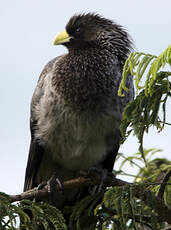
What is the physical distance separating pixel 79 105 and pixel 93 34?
97 cm

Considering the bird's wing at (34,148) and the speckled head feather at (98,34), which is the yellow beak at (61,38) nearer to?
the speckled head feather at (98,34)

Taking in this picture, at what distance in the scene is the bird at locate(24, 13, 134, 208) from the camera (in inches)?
147

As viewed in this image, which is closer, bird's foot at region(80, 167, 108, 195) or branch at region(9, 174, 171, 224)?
branch at region(9, 174, 171, 224)

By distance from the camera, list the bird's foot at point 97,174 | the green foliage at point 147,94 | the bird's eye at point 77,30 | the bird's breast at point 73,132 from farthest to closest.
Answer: the bird's eye at point 77,30 < the bird's breast at point 73,132 < the bird's foot at point 97,174 < the green foliage at point 147,94

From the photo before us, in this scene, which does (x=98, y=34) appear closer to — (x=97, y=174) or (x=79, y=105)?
(x=79, y=105)

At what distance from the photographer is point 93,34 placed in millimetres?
4363

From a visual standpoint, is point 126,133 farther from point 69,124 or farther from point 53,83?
point 53,83

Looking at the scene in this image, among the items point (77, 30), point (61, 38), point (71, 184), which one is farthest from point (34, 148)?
point (77, 30)

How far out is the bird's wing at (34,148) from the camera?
4047 mm

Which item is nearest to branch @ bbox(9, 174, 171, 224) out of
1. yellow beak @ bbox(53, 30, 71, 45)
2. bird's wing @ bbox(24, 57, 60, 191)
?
bird's wing @ bbox(24, 57, 60, 191)

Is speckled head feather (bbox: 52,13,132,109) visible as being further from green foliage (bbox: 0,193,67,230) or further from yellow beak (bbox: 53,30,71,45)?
green foliage (bbox: 0,193,67,230)

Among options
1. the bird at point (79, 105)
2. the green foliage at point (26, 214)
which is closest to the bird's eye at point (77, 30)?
the bird at point (79, 105)

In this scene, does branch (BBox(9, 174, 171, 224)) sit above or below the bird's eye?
below

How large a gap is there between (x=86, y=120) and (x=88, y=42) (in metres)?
0.93
